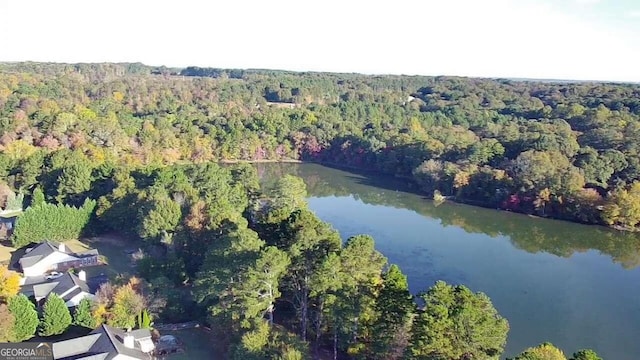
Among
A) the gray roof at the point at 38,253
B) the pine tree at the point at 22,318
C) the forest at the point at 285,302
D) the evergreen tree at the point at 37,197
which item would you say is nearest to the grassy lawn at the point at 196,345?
the forest at the point at 285,302

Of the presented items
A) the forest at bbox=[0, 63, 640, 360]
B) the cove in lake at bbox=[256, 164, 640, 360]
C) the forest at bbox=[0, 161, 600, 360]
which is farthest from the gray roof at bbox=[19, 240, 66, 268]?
the cove in lake at bbox=[256, 164, 640, 360]

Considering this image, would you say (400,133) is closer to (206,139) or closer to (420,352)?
(206,139)

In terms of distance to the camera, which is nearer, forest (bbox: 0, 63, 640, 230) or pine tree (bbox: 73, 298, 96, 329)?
pine tree (bbox: 73, 298, 96, 329)

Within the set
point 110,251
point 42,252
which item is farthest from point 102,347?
point 110,251

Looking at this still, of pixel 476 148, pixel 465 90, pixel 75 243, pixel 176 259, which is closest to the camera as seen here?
pixel 176 259

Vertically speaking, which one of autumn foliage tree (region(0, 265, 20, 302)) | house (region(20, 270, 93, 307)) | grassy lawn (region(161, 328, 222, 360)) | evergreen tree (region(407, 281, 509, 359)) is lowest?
grassy lawn (region(161, 328, 222, 360))

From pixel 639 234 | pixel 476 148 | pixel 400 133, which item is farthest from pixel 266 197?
pixel 400 133

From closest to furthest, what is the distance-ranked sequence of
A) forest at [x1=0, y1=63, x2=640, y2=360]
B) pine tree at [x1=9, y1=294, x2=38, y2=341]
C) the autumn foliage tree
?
forest at [x1=0, y1=63, x2=640, y2=360] → pine tree at [x1=9, y1=294, x2=38, y2=341] → the autumn foliage tree

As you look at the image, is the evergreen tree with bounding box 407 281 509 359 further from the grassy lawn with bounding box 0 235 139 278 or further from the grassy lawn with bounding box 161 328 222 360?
the grassy lawn with bounding box 0 235 139 278

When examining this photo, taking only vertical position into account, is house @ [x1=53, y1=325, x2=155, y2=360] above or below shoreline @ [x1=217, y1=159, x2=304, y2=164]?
above
